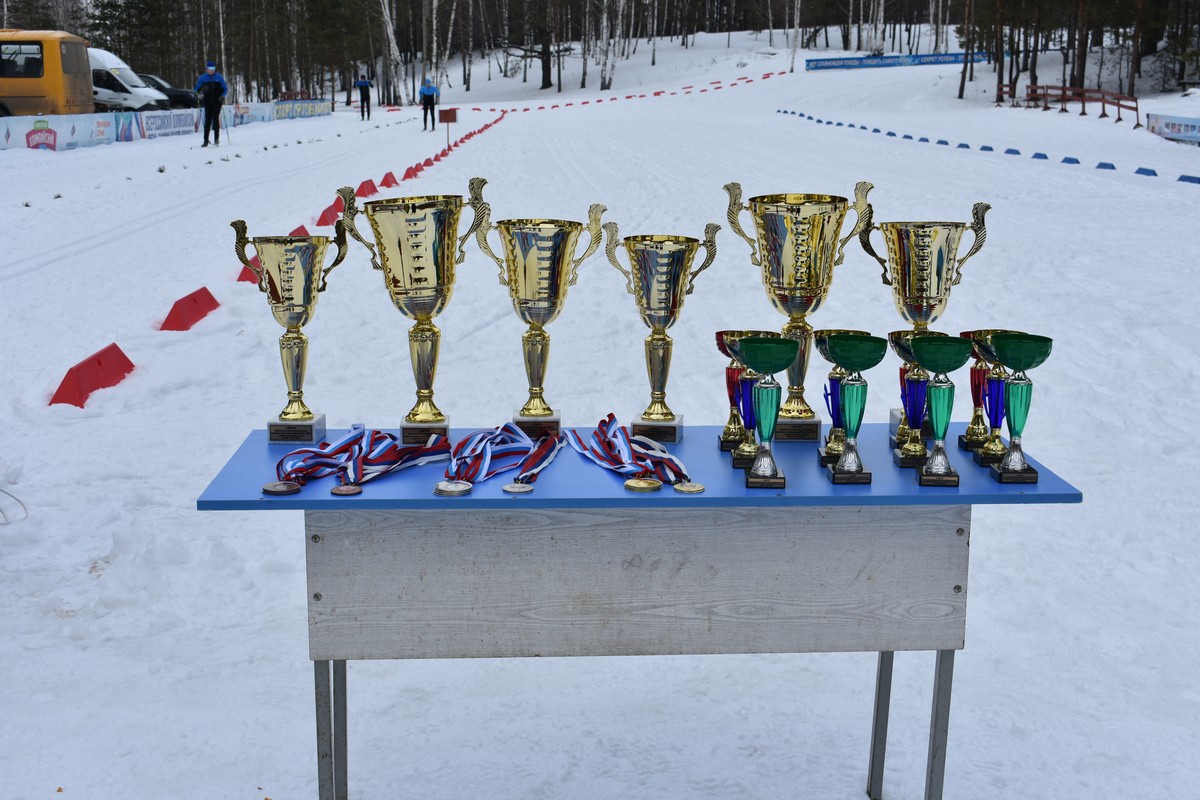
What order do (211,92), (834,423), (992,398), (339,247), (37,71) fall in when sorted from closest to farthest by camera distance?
(992,398), (834,423), (339,247), (211,92), (37,71)

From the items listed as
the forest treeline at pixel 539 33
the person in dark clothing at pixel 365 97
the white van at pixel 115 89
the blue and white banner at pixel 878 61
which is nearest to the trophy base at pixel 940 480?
the white van at pixel 115 89

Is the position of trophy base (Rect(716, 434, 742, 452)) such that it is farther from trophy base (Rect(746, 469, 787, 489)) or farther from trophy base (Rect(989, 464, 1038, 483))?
trophy base (Rect(989, 464, 1038, 483))

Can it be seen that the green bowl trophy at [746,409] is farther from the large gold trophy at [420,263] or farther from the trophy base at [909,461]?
the large gold trophy at [420,263]

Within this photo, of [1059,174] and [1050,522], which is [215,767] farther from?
[1059,174]

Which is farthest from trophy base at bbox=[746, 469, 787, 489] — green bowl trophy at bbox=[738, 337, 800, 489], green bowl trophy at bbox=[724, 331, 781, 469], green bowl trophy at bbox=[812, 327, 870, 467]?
green bowl trophy at bbox=[812, 327, 870, 467]

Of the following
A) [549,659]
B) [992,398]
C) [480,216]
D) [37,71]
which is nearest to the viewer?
[992,398]

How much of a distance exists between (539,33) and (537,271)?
69429 millimetres

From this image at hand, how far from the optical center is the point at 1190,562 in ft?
14.1

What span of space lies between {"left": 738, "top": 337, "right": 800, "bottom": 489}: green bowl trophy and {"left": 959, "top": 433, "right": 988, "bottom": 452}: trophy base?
60cm

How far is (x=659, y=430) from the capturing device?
3012 mm

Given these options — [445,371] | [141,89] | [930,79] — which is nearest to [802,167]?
[445,371]

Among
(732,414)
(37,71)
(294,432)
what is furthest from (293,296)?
(37,71)

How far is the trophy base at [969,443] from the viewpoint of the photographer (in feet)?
9.41

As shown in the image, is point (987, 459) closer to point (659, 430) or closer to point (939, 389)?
point (939, 389)
